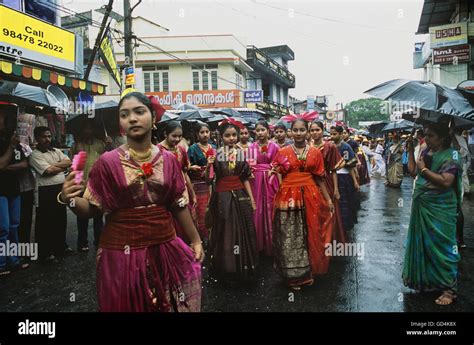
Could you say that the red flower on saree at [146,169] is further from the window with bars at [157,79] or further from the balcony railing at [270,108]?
the balcony railing at [270,108]

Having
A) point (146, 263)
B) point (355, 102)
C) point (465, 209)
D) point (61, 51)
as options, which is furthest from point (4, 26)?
point (355, 102)

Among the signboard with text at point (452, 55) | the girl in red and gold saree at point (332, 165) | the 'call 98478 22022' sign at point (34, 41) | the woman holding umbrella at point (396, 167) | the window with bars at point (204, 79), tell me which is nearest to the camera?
the girl in red and gold saree at point (332, 165)

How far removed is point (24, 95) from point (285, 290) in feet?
13.7

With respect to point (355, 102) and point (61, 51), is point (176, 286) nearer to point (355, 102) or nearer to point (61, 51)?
point (61, 51)

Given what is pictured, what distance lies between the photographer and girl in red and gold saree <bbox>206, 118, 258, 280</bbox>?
14.4 feet

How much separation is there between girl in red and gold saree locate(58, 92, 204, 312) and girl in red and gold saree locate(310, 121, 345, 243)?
2.98m

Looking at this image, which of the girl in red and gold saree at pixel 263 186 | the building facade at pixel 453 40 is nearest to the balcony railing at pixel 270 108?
the building facade at pixel 453 40

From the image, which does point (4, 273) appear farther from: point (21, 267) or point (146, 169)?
point (146, 169)

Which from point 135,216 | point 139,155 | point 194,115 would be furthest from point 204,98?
point 135,216

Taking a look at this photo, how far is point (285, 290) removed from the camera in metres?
4.20

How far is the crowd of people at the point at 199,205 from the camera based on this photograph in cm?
228

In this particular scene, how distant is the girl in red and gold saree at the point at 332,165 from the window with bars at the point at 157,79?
20.1 m

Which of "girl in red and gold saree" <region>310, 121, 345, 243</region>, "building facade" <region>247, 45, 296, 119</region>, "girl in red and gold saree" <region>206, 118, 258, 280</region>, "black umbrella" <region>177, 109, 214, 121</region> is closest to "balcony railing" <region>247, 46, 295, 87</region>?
"building facade" <region>247, 45, 296, 119</region>
